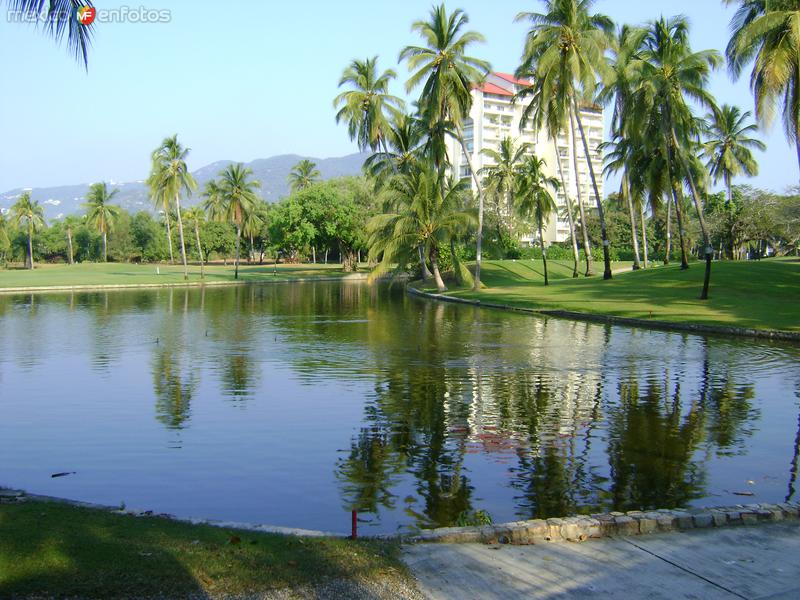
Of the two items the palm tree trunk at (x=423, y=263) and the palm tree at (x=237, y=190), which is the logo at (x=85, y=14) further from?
the palm tree at (x=237, y=190)

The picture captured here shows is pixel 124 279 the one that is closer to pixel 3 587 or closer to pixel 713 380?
pixel 713 380

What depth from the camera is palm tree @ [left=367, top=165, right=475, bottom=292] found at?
169 feet

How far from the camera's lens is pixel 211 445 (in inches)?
489

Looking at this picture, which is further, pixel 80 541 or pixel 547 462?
pixel 547 462

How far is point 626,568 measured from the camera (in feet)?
22.0

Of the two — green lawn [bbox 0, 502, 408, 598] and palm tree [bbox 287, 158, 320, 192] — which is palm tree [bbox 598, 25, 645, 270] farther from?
palm tree [bbox 287, 158, 320, 192]

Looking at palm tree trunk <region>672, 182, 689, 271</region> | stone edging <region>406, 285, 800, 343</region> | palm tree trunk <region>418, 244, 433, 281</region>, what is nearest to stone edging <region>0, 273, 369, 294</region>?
palm tree trunk <region>418, 244, 433, 281</region>

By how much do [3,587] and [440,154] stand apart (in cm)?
5104

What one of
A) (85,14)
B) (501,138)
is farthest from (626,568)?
(501,138)

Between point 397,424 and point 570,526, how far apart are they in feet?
21.4

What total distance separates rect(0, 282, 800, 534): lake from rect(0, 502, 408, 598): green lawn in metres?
1.75

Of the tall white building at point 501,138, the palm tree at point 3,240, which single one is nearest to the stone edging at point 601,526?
the palm tree at point 3,240

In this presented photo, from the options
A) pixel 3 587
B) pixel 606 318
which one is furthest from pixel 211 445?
pixel 606 318

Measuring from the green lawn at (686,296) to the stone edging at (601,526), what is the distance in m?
22.8
